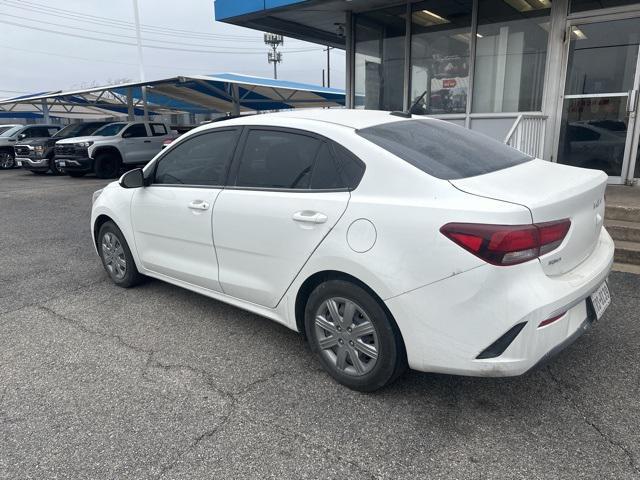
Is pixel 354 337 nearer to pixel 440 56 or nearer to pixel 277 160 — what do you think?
pixel 277 160

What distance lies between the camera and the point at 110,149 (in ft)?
49.4

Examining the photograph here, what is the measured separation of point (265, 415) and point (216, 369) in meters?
0.66

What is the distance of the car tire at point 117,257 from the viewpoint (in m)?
4.60

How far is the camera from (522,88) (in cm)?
790

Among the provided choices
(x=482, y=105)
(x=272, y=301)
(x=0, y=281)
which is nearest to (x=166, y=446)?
(x=272, y=301)

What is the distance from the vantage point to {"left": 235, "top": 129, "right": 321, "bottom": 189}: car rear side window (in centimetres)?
309

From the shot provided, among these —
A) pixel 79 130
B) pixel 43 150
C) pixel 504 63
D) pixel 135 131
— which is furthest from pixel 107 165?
pixel 504 63

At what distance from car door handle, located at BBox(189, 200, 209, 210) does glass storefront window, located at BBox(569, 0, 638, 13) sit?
6645 mm

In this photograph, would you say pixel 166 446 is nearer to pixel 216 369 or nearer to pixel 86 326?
pixel 216 369

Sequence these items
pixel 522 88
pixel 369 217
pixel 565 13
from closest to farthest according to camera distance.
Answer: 1. pixel 369 217
2. pixel 565 13
3. pixel 522 88

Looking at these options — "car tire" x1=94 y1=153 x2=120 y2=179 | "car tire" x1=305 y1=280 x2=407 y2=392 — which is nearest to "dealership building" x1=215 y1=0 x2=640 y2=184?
"car tire" x1=305 y1=280 x2=407 y2=392

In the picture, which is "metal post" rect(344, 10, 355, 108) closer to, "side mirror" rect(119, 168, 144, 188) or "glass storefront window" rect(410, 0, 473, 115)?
"glass storefront window" rect(410, 0, 473, 115)

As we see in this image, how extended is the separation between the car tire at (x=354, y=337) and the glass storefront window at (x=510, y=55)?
6443 mm

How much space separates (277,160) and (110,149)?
533 inches
